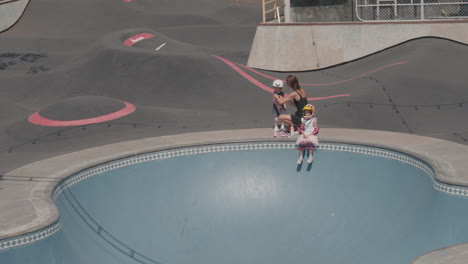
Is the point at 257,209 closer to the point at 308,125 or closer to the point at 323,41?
the point at 308,125

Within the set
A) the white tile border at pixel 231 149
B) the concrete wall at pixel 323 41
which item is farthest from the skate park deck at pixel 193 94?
the white tile border at pixel 231 149

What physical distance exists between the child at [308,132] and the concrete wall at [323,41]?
38.4 feet

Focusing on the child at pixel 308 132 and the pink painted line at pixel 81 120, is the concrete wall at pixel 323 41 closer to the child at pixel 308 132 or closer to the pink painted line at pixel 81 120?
the pink painted line at pixel 81 120

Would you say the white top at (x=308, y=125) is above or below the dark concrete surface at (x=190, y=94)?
above

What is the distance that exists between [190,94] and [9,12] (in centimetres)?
2036

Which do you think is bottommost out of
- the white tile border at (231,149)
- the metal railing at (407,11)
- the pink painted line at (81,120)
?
the pink painted line at (81,120)

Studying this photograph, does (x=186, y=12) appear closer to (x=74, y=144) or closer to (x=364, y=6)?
(x=364, y=6)

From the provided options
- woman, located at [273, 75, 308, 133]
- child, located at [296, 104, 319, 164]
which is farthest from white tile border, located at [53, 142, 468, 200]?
woman, located at [273, 75, 308, 133]

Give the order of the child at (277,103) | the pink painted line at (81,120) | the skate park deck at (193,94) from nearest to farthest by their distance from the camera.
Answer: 1. the child at (277,103)
2. the skate park deck at (193,94)
3. the pink painted line at (81,120)

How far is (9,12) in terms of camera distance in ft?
123

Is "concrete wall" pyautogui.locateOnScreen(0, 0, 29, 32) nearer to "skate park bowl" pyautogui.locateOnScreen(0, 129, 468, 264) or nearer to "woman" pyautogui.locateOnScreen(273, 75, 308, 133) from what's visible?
"skate park bowl" pyautogui.locateOnScreen(0, 129, 468, 264)

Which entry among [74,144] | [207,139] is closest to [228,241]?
[207,139]

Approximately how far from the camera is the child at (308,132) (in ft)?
43.9

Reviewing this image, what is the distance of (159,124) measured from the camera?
1884 cm
